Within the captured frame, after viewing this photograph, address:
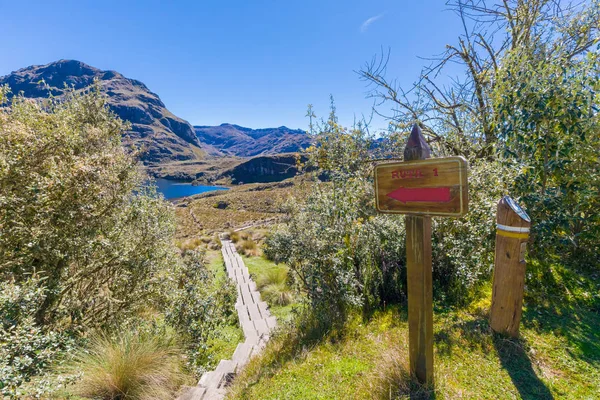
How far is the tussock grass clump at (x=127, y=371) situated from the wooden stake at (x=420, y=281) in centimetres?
304

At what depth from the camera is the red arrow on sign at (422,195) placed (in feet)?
6.22

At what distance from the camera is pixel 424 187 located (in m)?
1.99

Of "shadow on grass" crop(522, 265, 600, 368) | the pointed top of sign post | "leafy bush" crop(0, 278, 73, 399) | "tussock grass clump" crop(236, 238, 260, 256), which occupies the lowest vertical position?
"tussock grass clump" crop(236, 238, 260, 256)

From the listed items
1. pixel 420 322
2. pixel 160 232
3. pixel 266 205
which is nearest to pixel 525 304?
pixel 420 322

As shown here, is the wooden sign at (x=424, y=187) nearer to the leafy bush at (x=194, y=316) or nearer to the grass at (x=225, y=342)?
the leafy bush at (x=194, y=316)

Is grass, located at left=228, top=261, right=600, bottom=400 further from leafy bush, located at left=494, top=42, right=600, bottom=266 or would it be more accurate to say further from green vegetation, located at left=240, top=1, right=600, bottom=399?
leafy bush, located at left=494, top=42, right=600, bottom=266

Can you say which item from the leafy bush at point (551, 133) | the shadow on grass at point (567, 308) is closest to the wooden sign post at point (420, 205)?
the shadow on grass at point (567, 308)

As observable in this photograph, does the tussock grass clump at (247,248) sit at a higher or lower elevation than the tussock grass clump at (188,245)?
lower

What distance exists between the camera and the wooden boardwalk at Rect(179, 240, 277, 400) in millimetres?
3271

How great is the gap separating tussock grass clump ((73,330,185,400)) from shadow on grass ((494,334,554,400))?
3737 millimetres

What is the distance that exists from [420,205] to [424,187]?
0.15 m

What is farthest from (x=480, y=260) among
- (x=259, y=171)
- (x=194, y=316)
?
(x=259, y=171)

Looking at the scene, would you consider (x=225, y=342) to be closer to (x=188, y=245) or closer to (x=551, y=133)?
(x=551, y=133)

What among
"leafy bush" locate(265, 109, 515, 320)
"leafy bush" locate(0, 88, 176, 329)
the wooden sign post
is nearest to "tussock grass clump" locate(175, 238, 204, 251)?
"leafy bush" locate(0, 88, 176, 329)
